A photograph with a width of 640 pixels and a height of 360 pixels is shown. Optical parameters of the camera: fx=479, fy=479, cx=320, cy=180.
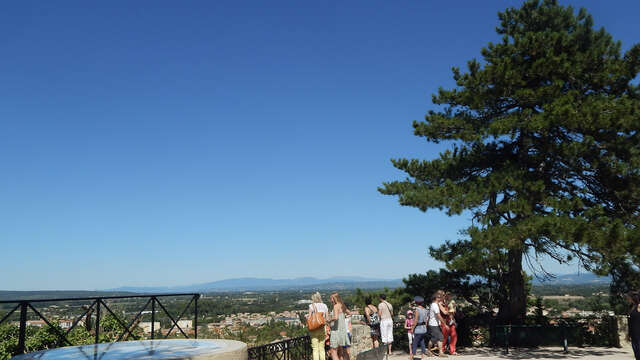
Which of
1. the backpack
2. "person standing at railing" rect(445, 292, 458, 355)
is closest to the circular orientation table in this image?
the backpack

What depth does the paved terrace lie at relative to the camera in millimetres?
13086

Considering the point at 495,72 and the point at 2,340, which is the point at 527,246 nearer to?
the point at 495,72

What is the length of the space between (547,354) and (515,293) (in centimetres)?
271

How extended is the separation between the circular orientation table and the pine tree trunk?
Result: 1175 cm

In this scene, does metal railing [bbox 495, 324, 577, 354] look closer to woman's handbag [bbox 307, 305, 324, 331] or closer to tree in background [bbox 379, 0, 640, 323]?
tree in background [bbox 379, 0, 640, 323]

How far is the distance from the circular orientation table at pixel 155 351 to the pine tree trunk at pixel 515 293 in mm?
11747

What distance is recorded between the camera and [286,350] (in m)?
10.9

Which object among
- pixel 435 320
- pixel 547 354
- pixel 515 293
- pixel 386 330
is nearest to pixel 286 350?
pixel 386 330

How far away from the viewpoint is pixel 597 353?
13719mm

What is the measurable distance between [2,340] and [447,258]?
16956 millimetres

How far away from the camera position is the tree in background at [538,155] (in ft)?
43.7

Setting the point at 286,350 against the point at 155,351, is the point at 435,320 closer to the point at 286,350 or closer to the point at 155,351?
the point at 286,350

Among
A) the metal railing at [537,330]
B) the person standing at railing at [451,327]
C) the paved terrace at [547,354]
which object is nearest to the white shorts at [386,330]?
the person standing at railing at [451,327]

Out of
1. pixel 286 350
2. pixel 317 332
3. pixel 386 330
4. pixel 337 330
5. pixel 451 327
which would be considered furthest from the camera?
pixel 451 327
